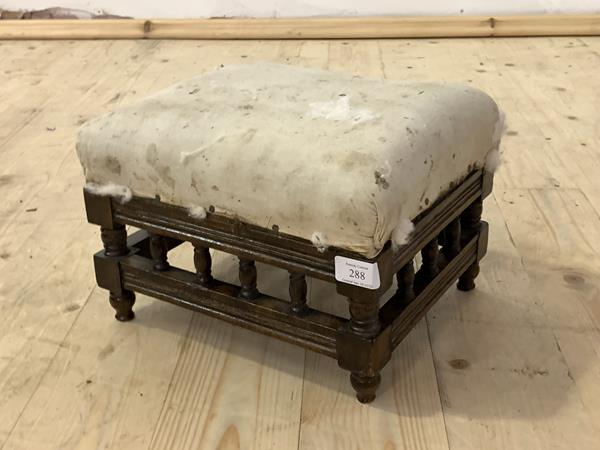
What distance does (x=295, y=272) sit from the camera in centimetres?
90

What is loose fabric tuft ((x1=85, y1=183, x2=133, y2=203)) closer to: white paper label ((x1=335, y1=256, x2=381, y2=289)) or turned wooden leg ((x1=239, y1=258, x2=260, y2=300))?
turned wooden leg ((x1=239, y1=258, x2=260, y2=300))

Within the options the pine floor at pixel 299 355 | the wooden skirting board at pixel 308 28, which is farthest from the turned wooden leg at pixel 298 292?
the wooden skirting board at pixel 308 28

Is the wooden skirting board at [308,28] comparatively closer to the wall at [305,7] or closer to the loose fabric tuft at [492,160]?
the wall at [305,7]

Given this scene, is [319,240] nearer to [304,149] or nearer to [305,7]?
[304,149]

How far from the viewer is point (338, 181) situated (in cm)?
81

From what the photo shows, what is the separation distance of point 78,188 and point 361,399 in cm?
86

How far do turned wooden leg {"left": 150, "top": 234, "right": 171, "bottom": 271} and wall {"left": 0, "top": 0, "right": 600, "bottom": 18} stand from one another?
6.10 feet

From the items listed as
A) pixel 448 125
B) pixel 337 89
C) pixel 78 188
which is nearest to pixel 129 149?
pixel 337 89

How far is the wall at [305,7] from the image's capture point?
2.65 meters

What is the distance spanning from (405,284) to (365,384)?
0.13m

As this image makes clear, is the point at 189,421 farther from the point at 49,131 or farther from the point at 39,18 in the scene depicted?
the point at 39,18

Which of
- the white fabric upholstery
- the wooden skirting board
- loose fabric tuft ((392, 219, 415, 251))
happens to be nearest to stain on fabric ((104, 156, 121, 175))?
the white fabric upholstery

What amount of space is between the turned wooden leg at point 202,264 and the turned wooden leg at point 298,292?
13 cm

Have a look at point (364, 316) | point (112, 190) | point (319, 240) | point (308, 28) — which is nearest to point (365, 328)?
point (364, 316)
